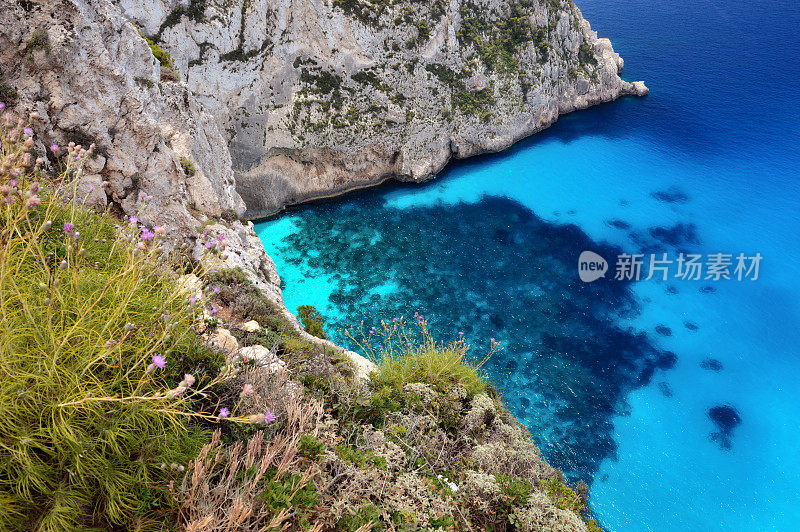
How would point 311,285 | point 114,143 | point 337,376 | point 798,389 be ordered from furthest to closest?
point 311,285
point 798,389
point 114,143
point 337,376

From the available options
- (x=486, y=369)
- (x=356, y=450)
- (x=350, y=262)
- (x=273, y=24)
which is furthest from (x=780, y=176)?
(x=356, y=450)

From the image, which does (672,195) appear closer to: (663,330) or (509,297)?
(663,330)

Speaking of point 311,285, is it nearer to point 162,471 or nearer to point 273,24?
point 273,24

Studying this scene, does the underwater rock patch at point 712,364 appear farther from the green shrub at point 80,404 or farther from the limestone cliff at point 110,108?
the green shrub at point 80,404

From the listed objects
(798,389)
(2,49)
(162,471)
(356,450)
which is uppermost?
(2,49)

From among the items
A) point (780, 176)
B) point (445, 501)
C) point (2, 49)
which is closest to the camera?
point (445, 501)

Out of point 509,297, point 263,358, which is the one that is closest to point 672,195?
point 509,297

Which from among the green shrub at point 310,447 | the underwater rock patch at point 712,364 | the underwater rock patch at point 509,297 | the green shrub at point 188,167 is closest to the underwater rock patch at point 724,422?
the underwater rock patch at point 712,364
